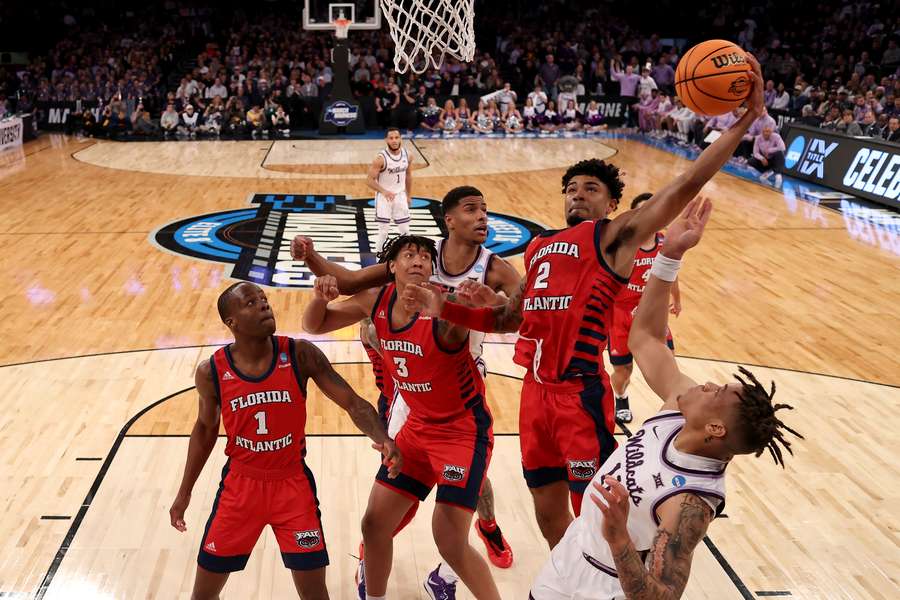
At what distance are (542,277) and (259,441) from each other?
141 centimetres

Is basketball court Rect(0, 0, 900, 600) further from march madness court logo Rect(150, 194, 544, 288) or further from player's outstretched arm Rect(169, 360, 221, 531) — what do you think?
player's outstretched arm Rect(169, 360, 221, 531)

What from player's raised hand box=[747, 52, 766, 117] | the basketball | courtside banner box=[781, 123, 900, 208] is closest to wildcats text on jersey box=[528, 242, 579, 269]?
the basketball

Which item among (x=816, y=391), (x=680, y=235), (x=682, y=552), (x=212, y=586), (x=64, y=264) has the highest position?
Result: (x=680, y=235)

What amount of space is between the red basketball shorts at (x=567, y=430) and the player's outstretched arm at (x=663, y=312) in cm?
65

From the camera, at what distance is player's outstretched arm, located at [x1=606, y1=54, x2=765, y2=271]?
343 cm

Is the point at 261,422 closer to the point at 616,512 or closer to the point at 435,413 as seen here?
the point at 435,413

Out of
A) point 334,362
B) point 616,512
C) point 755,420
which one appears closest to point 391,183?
point 334,362

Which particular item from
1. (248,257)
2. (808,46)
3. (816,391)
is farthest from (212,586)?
(808,46)

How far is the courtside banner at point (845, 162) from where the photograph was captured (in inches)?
566

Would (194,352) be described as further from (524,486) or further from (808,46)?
(808,46)

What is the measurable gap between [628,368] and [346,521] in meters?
2.42

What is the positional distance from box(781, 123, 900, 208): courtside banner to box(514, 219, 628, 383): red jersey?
38.3 feet

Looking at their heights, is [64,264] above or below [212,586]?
below

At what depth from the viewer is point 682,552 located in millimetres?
2592
